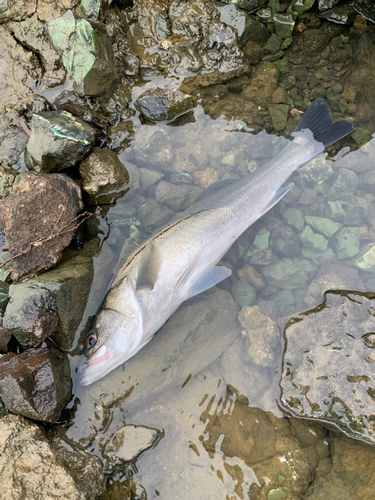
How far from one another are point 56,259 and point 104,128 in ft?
6.19

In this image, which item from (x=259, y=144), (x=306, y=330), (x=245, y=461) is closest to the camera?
(x=245, y=461)

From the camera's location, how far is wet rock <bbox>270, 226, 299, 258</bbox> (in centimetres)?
453

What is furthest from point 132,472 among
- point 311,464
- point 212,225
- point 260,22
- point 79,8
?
point 260,22

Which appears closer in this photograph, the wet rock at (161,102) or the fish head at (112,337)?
the fish head at (112,337)

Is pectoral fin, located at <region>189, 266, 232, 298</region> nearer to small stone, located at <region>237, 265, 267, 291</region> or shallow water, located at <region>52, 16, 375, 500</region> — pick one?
shallow water, located at <region>52, 16, 375, 500</region>

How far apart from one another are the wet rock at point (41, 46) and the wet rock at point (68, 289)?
2465 mm

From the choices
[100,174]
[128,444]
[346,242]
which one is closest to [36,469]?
[128,444]

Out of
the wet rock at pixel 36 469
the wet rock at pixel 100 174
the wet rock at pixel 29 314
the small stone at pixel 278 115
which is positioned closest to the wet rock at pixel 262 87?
the small stone at pixel 278 115

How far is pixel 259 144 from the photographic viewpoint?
4.73 metres

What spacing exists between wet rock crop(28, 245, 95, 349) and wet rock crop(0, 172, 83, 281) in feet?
0.65

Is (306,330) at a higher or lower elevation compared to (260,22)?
lower

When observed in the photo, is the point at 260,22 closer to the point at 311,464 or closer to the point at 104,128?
the point at 104,128

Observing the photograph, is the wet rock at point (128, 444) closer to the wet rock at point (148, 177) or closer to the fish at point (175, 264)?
the fish at point (175, 264)

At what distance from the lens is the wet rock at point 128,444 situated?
132 inches
